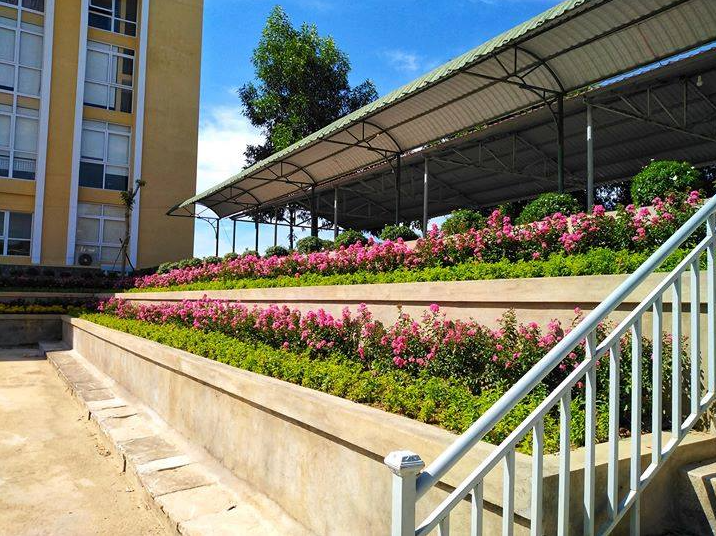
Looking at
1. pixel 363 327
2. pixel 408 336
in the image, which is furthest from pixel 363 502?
pixel 363 327

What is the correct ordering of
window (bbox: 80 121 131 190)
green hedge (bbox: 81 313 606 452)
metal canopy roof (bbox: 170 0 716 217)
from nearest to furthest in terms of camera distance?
green hedge (bbox: 81 313 606 452) < metal canopy roof (bbox: 170 0 716 217) < window (bbox: 80 121 131 190)

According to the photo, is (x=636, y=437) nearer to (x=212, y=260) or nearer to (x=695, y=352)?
(x=695, y=352)

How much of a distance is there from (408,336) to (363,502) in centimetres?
177

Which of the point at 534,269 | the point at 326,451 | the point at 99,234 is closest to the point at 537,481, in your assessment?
the point at 326,451

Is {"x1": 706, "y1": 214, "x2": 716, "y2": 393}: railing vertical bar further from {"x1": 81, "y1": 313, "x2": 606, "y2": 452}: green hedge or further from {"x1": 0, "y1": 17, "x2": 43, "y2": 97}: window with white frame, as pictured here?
{"x1": 0, "y1": 17, "x2": 43, "y2": 97}: window with white frame

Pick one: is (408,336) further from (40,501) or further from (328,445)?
(40,501)

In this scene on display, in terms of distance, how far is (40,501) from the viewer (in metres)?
4.76

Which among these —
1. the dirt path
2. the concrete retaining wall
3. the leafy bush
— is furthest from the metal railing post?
the concrete retaining wall

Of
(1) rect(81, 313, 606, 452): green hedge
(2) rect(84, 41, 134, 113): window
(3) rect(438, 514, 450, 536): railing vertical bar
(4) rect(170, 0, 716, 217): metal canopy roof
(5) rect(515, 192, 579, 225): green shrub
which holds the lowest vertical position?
(3) rect(438, 514, 450, 536): railing vertical bar

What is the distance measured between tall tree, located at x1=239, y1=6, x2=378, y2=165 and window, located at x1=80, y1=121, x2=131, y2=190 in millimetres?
7109

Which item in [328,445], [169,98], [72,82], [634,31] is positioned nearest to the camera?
[328,445]

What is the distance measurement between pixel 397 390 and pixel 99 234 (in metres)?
24.3

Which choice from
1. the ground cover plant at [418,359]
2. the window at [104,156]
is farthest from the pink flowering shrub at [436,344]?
the window at [104,156]

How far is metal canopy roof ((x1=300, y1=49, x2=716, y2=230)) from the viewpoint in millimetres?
10508
